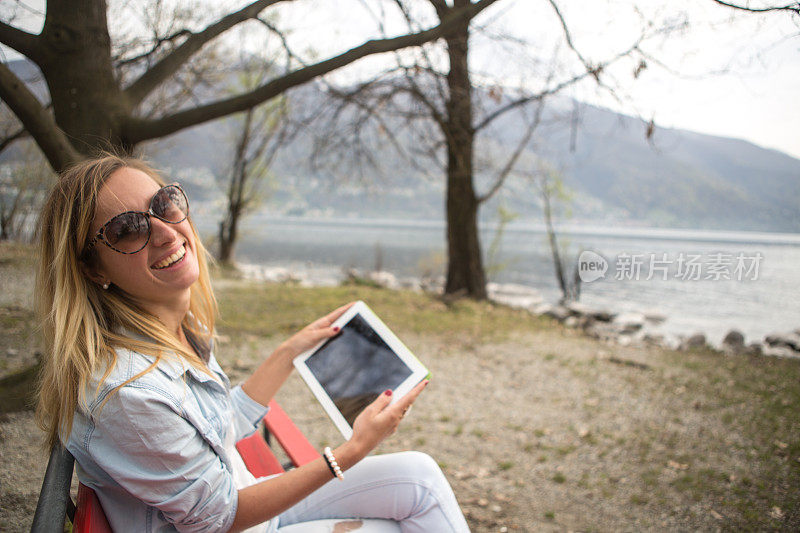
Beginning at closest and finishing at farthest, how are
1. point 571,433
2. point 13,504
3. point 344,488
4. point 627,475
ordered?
point 344,488
point 13,504
point 627,475
point 571,433

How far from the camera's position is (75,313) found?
1109 mm

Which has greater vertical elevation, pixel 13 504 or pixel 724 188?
pixel 724 188

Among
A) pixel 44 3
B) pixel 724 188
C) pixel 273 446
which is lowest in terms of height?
pixel 273 446

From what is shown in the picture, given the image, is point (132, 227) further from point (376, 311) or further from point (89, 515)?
point (376, 311)

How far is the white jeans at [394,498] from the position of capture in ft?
4.64

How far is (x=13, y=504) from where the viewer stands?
5.67ft

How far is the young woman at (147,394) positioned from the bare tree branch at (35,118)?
177 centimetres

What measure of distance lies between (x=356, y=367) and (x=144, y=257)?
0.68 metres

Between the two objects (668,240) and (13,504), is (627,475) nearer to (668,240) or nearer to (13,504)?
(668,240)

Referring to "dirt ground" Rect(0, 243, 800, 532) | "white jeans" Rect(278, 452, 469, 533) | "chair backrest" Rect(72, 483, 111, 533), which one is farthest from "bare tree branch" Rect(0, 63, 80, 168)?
"white jeans" Rect(278, 452, 469, 533)

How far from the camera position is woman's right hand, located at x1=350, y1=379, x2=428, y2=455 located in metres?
1.23

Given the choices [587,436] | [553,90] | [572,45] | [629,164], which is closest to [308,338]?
[587,436]

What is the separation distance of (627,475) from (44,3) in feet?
15.2

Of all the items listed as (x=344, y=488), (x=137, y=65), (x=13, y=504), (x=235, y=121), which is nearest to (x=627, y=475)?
(x=344, y=488)
